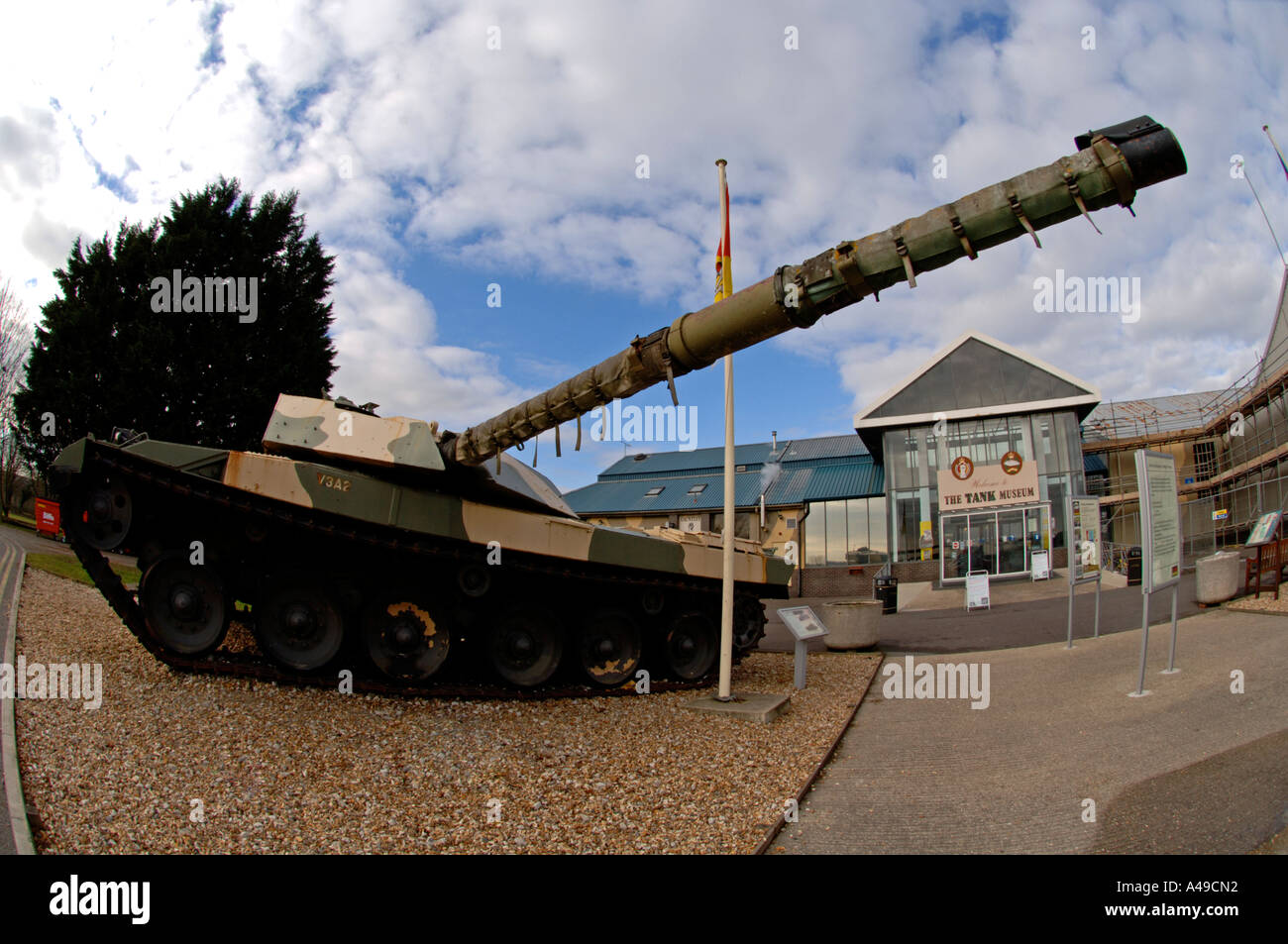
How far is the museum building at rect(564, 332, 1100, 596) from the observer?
2564 cm

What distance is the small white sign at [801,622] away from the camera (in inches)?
369

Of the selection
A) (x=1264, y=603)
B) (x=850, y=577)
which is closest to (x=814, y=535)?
(x=850, y=577)

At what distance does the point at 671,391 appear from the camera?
5473 millimetres

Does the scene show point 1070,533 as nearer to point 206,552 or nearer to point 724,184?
point 724,184

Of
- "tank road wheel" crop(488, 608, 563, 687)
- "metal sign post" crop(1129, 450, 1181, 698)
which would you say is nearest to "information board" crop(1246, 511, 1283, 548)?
"metal sign post" crop(1129, 450, 1181, 698)

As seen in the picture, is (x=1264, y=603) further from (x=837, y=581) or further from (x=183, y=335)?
(x=183, y=335)

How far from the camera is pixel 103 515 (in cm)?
644

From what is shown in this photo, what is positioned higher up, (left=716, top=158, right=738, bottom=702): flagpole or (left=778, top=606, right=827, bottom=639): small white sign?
(left=716, top=158, right=738, bottom=702): flagpole

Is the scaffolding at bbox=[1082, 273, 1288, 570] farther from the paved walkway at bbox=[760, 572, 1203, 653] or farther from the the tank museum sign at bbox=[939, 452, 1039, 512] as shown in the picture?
the paved walkway at bbox=[760, 572, 1203, 653]

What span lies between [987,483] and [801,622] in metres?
19.6

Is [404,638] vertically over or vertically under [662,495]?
under

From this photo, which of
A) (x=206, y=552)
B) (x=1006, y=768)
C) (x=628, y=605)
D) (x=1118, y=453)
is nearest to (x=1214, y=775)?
(x=1006, y=768)

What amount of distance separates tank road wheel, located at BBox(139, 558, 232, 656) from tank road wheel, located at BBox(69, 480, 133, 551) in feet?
1.44
